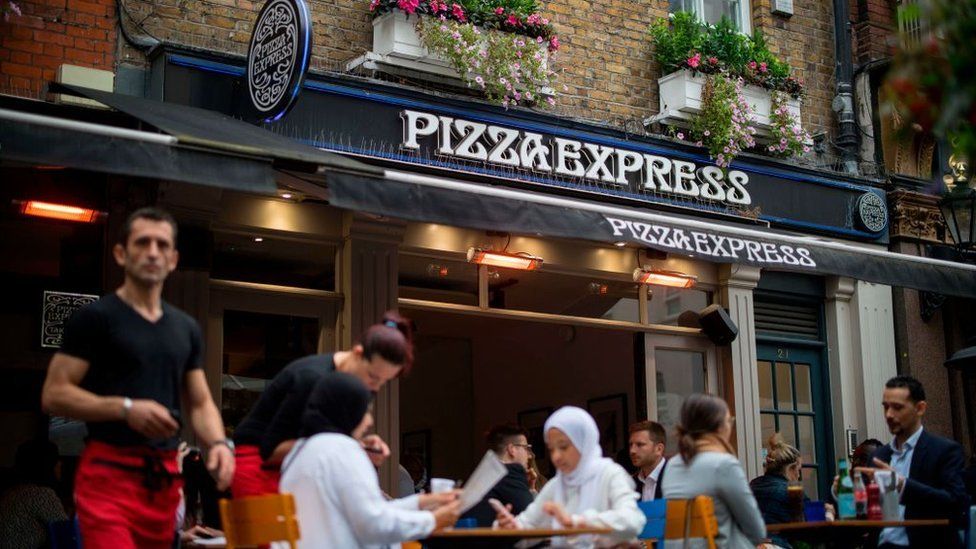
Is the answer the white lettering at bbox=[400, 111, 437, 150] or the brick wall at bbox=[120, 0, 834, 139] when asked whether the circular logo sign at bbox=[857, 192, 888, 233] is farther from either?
the white lettering at bbox=[400, 111, 437, 150]

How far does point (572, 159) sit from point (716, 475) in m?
5.22

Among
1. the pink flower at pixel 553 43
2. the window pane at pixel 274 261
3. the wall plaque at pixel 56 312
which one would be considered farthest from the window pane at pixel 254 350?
the pink flower at pixel 553 43

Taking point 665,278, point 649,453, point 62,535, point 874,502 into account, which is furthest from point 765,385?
point 62,535

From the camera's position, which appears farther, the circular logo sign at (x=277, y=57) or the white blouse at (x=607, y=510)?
the circular logo sign at (x=277, y=57)

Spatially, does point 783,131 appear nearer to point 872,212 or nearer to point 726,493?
point 872,212

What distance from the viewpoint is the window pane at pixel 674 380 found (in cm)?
1163

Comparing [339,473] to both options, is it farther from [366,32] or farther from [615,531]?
[366,32]

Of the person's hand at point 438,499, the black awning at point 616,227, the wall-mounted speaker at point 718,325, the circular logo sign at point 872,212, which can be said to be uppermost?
the circular logo sign at point 872,212

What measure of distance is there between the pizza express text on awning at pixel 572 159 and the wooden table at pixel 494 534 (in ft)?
15.8

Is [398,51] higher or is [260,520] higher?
[398,51]

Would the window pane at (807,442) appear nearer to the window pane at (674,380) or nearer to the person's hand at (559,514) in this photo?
the window pane at (674,380)

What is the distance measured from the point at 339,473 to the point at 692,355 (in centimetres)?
758

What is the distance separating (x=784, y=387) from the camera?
12289 mm

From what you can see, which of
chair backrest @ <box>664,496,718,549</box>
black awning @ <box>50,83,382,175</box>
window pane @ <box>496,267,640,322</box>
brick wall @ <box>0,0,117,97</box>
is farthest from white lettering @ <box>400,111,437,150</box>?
chair backrest @ <box>664,496,718,549</box>
